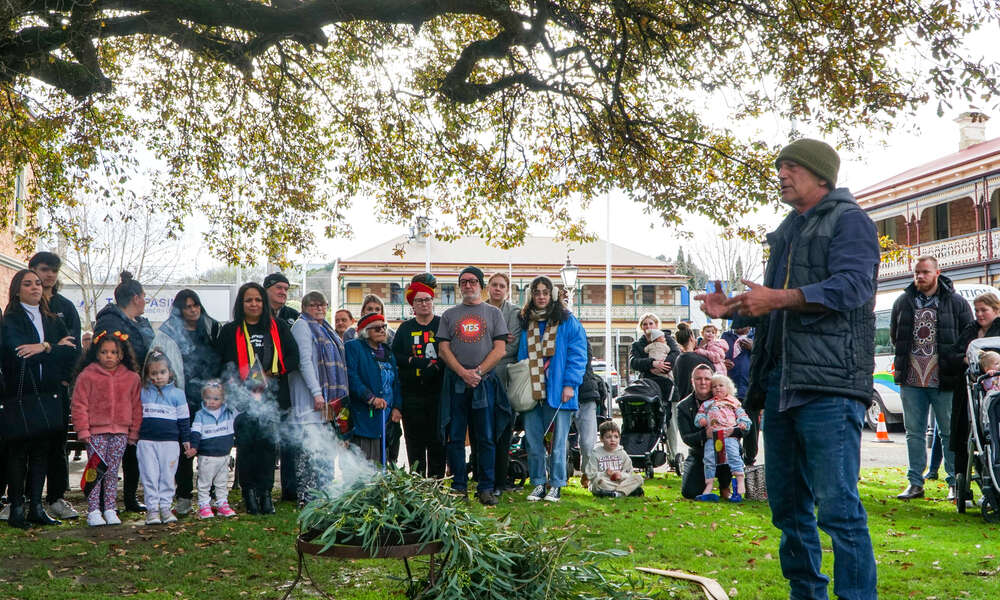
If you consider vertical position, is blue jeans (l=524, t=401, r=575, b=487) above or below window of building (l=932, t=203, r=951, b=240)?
below

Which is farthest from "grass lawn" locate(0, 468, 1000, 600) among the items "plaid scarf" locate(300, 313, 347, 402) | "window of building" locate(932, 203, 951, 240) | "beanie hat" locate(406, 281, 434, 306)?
"window of building" locate(932, 203, 951, 240)

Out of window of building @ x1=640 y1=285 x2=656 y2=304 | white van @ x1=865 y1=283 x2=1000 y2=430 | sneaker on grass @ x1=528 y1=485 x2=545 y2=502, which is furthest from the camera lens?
window of building @ x1=640 y1=285 x2=656 y2=304

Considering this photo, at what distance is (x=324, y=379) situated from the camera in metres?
7.73

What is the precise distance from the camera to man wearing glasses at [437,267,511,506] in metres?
7.92

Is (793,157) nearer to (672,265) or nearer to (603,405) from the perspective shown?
(603,405)

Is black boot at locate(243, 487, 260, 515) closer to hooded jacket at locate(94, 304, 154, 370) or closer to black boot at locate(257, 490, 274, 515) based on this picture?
black boot at locate(257, 490, 274, 515)

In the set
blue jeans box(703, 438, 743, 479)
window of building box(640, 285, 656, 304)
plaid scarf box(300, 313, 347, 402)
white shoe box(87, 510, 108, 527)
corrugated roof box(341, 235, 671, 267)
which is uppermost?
corrugated roof box(341, 235, 671, 267)

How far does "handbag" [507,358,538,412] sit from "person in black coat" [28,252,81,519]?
13.3ft

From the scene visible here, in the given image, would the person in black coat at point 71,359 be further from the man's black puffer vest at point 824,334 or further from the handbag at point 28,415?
the man's black puffer vest at point 824,334

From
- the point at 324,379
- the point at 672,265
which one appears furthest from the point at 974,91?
the point at 672,265

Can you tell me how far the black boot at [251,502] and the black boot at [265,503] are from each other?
0.04 metres

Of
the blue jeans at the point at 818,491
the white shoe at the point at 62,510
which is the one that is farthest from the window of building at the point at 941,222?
the white shoe at the point at 62,510

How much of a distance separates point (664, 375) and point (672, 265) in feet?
189

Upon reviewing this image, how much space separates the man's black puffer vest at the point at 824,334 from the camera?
348 cm
